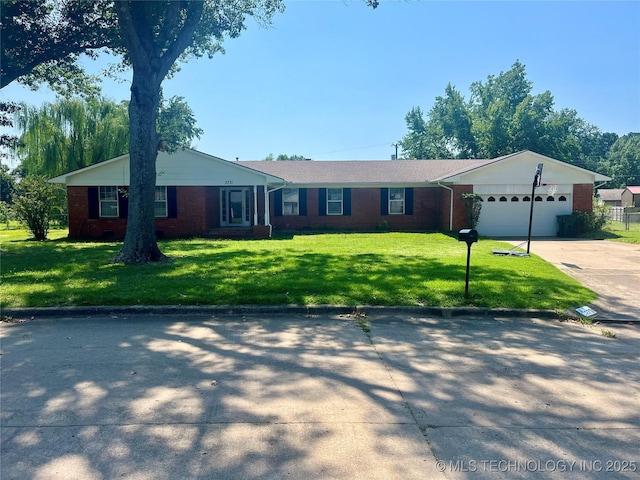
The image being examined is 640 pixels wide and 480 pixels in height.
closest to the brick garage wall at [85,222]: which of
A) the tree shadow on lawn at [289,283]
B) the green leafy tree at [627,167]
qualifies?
the tree shadow on lawn at [289,283]

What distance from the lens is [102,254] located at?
13.3 meters

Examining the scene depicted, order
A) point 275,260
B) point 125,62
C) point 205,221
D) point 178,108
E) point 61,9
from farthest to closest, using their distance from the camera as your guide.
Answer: point 178,108 < point 205,221 < point 125,62 < point 61,9 < point 275,260

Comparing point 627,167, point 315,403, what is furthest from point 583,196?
point 627,167

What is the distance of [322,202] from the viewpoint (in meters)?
23.3

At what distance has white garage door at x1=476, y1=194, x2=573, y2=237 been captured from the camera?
21.2m

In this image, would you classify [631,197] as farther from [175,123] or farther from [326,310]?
[326,310]

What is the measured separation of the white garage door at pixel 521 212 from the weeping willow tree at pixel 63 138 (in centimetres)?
2503

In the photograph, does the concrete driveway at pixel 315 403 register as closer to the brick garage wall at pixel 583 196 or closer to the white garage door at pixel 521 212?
the white garage door at pixel 521 212

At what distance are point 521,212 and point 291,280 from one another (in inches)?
654

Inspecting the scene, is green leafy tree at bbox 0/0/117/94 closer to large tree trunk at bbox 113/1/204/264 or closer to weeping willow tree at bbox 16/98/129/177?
large tree trunk at bbox 113/1/204/264

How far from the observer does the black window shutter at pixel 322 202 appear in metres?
23.3

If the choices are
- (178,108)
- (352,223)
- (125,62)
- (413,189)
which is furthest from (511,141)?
(125,62)

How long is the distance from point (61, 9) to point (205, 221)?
387 inches

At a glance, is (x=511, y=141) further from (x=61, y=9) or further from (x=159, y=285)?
(x=159, y=285)
